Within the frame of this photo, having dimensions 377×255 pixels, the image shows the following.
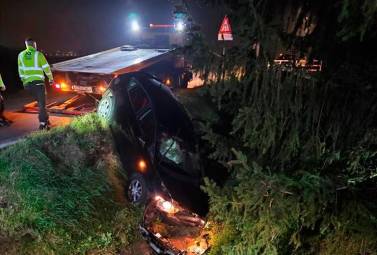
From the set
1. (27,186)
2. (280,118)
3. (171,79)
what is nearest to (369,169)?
(280,118)

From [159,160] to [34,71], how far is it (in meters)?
3.78

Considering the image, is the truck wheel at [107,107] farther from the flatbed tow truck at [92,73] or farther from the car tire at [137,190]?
the flatbed tow truck at [92,73]

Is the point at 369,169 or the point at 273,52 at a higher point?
the point at 273,52

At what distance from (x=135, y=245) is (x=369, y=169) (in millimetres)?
3642

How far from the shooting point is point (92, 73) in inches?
359

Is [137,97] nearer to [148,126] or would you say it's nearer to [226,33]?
[148,126]

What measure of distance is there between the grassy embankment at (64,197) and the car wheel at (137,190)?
0.50 ft

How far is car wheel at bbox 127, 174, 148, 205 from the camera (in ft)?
19.7

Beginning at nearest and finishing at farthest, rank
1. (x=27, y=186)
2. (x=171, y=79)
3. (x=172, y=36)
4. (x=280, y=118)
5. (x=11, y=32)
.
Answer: (x=280, y=118)
(x=27, y=186)
(x=171, y=79)
(x=172, y=36)
(x=11, y=32)

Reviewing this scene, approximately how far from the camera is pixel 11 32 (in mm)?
22203

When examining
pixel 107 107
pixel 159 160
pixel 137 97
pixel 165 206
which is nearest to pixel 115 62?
pixel 107 107

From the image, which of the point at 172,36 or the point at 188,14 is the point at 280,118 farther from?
the point at 172,36

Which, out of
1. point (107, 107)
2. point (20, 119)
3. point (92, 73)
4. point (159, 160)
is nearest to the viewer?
point (159, 160)

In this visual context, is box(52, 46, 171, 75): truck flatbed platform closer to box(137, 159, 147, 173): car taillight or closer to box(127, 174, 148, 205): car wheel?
box(137, 159, 147, 173): car taillight
